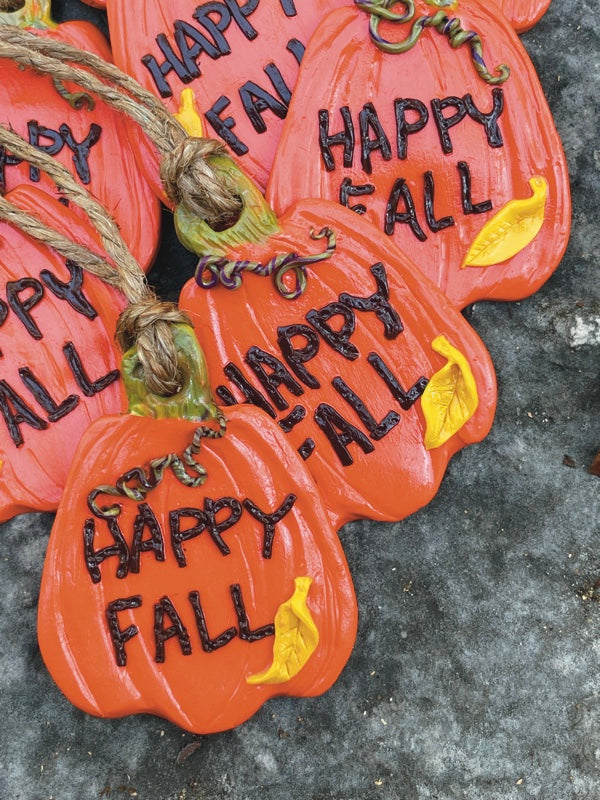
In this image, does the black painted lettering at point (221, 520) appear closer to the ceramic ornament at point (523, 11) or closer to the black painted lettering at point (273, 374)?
the black painted lettering at point (273, 374)

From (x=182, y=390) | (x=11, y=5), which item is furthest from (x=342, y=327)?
(x=11, y=5)

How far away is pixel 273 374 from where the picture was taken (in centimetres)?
105

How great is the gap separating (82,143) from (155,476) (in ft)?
1.88

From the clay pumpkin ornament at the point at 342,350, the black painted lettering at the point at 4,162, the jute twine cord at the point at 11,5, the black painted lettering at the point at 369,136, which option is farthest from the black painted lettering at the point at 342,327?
the jute twine cord at the point at 11,5

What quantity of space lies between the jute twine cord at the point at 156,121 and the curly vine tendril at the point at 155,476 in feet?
1.06

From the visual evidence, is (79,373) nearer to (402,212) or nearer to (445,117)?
(402,212)

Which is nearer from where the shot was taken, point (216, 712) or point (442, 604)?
point (216, 712)

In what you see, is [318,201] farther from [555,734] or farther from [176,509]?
[555,734]

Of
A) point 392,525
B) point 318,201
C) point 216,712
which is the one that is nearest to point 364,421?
point 392,525

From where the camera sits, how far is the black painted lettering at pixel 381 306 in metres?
1.03

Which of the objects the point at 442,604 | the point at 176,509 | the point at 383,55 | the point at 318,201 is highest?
the point at 383,55

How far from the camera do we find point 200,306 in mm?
1043

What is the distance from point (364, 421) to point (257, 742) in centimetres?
56

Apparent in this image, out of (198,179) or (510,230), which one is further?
(510,230)
